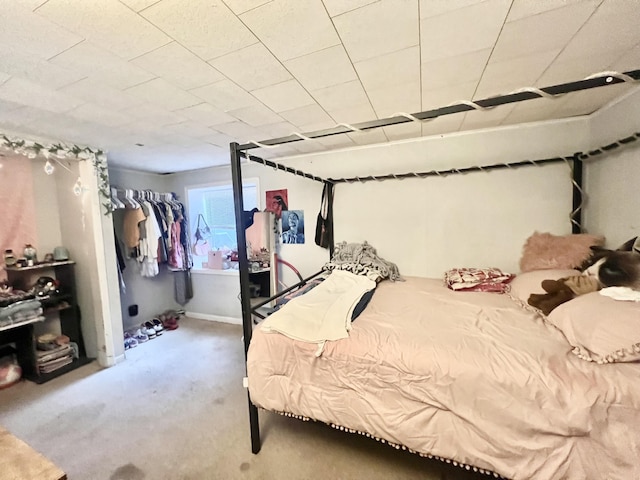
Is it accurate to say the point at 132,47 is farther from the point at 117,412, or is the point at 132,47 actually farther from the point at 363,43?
the point at 117,412

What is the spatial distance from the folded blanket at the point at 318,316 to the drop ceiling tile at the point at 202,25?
146 centimetres

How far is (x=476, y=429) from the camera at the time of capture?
116cm

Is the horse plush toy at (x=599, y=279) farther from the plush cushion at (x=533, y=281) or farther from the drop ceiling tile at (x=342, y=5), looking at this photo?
the drop ceiling tile at (x=342, y=5)

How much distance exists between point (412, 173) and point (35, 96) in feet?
9.55

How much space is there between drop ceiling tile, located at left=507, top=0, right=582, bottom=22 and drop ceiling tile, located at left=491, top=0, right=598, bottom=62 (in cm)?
2

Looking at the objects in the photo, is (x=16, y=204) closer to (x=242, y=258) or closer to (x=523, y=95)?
(x=242, y=258)

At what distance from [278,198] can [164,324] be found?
2470mm

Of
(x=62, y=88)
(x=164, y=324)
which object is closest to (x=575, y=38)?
(x=62, y=88)

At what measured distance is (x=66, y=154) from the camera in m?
2.52

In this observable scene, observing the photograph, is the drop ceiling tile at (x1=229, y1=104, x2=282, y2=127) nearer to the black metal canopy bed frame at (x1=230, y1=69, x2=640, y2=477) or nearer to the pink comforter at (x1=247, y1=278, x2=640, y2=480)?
the black metal canopy bed frame at (x1=230, y1=69, x2=640, y2=477)

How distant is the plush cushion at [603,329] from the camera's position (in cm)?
106

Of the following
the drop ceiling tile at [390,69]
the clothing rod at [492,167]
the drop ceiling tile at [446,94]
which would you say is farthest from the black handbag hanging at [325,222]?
the drop ceiling tile at [390,69]

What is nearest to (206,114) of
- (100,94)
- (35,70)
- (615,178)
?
(100,94)

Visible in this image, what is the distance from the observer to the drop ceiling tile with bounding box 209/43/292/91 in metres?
1.27
